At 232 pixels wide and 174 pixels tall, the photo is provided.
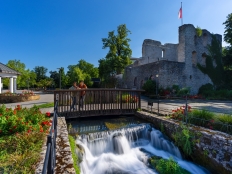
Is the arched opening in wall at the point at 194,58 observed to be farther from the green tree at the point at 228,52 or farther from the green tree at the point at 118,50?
the green tree at the point at 118,50

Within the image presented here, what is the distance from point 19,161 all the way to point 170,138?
5.02 metres

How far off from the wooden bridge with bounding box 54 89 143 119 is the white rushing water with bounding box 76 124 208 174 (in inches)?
100

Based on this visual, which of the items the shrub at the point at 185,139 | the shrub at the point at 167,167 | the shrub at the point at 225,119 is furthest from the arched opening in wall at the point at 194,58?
the shrub at the point at 167,167

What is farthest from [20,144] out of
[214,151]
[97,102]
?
[97,102]

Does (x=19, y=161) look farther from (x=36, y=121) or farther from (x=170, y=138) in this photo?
(x=170, y=138)

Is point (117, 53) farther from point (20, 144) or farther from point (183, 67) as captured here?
point (20, 144)

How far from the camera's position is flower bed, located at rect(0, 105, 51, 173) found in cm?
253

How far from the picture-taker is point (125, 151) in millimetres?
Answer: 5172

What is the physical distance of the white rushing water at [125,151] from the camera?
4.31m

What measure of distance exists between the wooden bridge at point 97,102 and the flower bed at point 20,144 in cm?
268

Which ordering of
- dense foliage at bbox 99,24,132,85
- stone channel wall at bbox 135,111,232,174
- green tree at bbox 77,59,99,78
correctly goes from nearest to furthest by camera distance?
1. stone channel wall at bbox 135,111,232,174
2. dense foliage at bbox 99,24,132,85
3. green tree at bbox 77,59,99,78

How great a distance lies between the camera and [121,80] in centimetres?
2603

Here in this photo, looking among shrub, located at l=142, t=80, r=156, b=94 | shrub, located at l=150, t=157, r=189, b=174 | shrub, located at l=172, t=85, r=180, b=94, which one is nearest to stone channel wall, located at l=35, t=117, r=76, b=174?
shrub, located at l=150, t=157, r=189, b=174

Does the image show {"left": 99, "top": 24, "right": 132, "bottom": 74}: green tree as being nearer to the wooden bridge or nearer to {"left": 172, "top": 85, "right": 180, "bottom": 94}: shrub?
{"left": 172, "top": 85, "right": 180, "bottom": 94}: shrub
